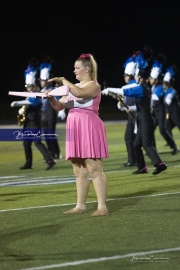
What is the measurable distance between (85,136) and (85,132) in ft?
0.14

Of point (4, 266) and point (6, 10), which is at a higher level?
point (6, 10)

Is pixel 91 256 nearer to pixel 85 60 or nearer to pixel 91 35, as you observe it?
pixel 85 60

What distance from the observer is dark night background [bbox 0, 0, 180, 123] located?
3947cm

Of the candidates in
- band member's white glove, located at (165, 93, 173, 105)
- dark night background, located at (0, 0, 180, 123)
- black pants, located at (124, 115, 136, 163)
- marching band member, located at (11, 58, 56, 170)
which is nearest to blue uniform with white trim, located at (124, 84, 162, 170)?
black pants, located at (124, 115, 136, 163)

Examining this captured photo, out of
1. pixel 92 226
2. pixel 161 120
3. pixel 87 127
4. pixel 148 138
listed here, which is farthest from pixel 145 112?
pixel 161 120

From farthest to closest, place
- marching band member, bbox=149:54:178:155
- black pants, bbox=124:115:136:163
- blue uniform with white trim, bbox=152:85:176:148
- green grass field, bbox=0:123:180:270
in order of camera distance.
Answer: blue uniform with white trim, bbox=152:85:176:148 → marching band member, bbox=149:54:178:155 → black pants, bbox=124:115:136:163 → green grass field, bbox=0:123:180:270

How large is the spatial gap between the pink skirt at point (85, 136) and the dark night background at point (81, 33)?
31360mm

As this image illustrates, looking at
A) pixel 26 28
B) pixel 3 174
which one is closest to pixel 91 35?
pixel 26 28

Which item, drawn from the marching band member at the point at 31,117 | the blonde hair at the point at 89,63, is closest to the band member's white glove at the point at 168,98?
the marching band member at the point at 31,117

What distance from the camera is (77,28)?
133ft

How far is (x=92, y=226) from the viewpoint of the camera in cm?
724

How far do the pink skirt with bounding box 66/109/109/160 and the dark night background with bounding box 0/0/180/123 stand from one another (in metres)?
31.4

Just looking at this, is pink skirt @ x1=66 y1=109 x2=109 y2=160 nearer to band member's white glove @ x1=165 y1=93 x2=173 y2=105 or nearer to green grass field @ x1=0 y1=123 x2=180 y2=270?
green grass field @ x1=0 y1=123 x2=180 y2=270

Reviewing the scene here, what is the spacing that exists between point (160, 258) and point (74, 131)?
241 centimetres
